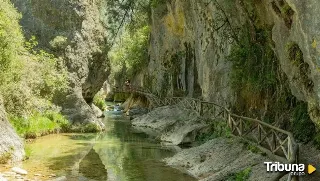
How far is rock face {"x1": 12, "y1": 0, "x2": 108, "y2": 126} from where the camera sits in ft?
99.2

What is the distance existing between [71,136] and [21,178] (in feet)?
42.3

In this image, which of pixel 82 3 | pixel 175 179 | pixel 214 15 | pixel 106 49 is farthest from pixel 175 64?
pixel 175 179

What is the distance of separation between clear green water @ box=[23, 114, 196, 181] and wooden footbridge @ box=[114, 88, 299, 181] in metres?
2.96

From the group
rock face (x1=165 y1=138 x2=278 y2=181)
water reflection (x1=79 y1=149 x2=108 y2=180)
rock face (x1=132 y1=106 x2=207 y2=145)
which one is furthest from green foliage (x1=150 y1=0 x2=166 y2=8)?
rock face (x1=165 y1=138 x2=278 y2=181)

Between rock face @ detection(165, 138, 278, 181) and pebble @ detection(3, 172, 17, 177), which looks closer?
rock face @ detection(165, 138, 278, 181)

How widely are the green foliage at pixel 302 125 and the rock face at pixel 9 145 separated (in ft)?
35.5

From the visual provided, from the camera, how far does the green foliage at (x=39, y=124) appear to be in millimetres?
22442

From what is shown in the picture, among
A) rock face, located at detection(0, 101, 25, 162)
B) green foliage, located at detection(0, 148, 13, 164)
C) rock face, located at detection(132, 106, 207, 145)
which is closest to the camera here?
green foliage, located at detection(0, 148, 13, 164)

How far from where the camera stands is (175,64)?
38.6m

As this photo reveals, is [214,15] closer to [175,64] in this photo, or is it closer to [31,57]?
[31,57]
